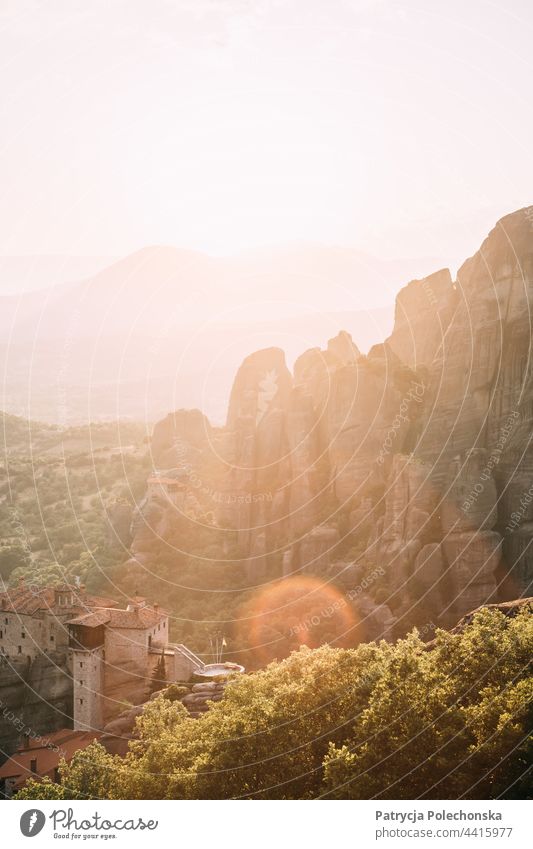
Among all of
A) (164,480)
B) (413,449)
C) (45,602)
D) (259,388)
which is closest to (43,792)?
(45,602)

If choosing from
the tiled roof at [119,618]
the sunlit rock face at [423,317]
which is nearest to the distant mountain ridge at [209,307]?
the sunlit rock face at [423,317]

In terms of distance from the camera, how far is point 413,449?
6025cm

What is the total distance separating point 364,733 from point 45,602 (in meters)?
29.5

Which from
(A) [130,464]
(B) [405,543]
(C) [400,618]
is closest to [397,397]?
(B) [405,543]

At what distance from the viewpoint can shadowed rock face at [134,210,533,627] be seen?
53.7m

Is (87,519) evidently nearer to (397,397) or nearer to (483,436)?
(397,397)

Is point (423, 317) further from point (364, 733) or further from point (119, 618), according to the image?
point (364, 733)

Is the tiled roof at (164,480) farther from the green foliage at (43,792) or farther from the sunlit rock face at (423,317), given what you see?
the green foliage at (43,792)

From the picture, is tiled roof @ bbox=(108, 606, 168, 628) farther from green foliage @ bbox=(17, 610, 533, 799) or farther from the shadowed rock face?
the shadowed rock face

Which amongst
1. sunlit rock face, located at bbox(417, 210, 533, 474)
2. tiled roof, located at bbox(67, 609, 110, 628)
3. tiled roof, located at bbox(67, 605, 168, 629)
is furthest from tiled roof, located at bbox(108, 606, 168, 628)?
sunlit rock face, located at bbox(417, 210, 533, 474)

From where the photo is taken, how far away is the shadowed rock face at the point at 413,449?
5372 cm

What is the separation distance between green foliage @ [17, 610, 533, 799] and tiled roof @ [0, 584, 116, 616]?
55.2 ft

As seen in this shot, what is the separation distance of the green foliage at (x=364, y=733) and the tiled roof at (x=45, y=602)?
16.8m
